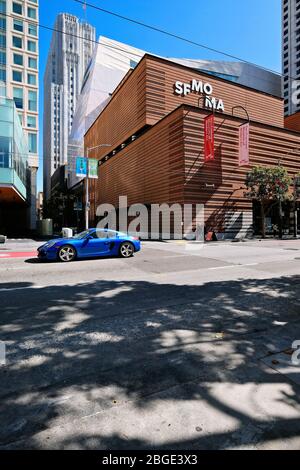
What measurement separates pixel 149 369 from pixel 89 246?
857 centimetres

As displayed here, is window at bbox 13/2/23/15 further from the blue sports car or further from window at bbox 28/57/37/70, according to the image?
the blue sports car

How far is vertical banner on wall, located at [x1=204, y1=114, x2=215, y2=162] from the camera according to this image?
81.7ft

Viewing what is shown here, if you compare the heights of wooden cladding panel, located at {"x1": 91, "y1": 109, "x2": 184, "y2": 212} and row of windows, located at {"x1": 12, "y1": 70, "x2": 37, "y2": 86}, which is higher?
row of windows, located at {"x1": 12, "y1": 70, "x2": 37, "y2": 86}

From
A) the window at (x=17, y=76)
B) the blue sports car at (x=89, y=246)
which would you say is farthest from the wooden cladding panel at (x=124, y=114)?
the blue sports car at (x=89, y=246)

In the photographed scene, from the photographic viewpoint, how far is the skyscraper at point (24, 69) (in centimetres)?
4656

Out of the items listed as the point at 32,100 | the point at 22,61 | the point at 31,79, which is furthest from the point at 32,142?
the point at 22,61

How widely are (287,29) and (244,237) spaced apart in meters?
97.5

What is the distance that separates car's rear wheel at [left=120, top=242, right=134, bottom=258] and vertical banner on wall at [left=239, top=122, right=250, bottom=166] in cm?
1844

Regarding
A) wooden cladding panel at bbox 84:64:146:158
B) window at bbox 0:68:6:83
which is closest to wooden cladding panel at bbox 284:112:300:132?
wooden cladding panel at bbox 84:64:146:158

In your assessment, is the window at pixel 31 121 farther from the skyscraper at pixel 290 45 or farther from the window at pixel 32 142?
the skyscraper at pixel 290 45

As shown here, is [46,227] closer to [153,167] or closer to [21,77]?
[153,167]

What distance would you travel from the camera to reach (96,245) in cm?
1145

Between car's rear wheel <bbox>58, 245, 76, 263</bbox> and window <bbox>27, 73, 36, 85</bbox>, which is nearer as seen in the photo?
car's rear wheel <bbox>58, 245, 76, 263</bbox>
